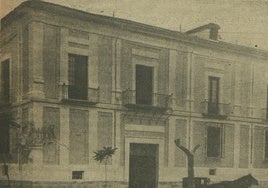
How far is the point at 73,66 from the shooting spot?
718 cm

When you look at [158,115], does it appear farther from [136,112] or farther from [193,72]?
[193,72]

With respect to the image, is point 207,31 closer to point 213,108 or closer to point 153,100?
point 213,108

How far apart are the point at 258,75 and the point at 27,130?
13.8ft

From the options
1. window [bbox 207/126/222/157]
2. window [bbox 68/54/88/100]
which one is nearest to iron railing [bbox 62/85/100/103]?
window [bbox 68/54/88/100]

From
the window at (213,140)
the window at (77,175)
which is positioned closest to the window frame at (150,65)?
the window at (213,140)

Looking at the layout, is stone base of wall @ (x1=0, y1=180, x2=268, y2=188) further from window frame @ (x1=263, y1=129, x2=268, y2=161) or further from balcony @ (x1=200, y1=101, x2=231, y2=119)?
balcony @ (x1=200, y1=101, x2=231, y2=119)

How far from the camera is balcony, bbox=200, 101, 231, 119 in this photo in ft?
27.4

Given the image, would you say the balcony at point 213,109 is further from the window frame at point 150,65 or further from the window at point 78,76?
the window at point 78,76

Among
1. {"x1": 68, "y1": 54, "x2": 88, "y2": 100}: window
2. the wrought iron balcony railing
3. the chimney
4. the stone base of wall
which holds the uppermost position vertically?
the chimney

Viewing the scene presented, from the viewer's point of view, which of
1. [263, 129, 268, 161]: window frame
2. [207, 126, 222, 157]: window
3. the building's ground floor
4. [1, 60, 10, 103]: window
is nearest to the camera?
[1, 60, 10, 103]: window

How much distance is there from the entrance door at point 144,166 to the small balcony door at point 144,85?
2.76ft

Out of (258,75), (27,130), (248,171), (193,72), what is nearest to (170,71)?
(193,72)

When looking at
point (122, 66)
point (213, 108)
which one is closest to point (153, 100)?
point (122, 66)

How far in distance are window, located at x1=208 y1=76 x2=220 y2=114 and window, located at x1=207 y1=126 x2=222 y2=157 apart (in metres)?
0.38
